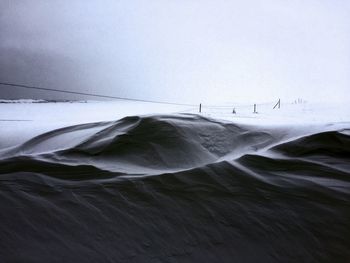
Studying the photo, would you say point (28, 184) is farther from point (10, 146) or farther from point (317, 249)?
point (317, 249)

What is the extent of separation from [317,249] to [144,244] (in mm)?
439

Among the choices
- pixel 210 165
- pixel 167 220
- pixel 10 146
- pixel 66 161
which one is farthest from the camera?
pixel 10 146

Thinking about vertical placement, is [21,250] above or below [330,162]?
below

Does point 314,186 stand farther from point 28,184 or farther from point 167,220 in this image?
point 28,184

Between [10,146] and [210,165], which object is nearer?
[210,165]

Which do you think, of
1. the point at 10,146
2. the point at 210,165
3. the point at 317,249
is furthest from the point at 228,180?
the point at 10,146

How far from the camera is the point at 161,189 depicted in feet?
3.82

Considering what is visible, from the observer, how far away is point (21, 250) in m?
0.87

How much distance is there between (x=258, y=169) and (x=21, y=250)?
0.82 meters

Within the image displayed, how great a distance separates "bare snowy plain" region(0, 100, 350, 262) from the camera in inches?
34.9

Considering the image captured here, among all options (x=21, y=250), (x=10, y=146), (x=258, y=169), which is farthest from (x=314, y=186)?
(x=10, y=146)

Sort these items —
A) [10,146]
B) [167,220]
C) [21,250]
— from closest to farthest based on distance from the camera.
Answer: [21,250] → [167,220] → [10,146]

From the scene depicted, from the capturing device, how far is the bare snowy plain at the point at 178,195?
888 millimetres

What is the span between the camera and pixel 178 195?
113 centimetres
